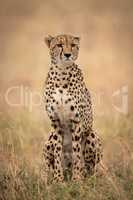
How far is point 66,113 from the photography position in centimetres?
588

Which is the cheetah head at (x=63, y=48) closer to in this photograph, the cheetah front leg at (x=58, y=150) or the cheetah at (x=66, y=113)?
the cheetah at (x=66, y=113)

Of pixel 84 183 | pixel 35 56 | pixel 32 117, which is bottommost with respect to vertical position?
pixel 84 183

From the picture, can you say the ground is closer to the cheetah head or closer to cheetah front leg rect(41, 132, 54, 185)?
cheetah front leg rect(41, 132, 54, 185)

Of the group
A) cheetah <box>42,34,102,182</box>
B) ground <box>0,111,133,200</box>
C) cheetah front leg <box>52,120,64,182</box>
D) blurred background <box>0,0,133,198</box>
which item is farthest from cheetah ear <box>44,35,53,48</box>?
ground <box>0,111,133,200</box>

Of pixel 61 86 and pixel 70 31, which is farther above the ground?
pixel 70 31

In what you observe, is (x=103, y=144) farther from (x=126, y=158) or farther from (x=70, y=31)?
(x=70, y=31)

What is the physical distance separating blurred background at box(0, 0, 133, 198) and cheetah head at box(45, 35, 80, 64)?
299 millimetres

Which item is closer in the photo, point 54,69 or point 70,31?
point 54,69

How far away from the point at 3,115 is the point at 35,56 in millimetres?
464

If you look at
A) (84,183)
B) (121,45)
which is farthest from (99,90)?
(84,183)

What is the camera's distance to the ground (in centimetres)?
562

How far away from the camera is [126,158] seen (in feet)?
19.7

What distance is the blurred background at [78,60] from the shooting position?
6.24 m

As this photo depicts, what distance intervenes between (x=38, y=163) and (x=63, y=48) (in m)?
0.77
